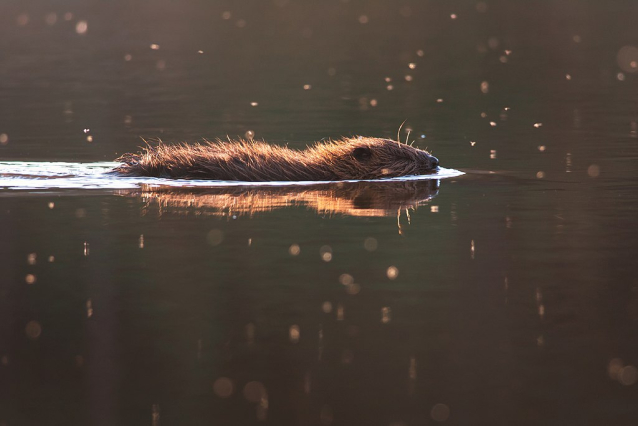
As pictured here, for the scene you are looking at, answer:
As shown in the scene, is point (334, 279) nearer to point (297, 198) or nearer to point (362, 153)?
point (297, 198)

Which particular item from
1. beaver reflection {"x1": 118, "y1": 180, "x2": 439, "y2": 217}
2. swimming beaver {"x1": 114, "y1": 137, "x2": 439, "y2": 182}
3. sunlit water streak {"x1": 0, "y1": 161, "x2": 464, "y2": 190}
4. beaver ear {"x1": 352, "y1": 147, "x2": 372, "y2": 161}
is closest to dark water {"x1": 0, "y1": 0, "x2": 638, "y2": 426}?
beaver reflection {"x1": 118, "y1": 180, "x2": 439, "y2": 217}

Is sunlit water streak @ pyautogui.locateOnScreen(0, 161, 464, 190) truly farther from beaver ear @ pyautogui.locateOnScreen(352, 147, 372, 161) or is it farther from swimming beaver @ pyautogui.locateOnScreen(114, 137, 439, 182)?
beaver ear @ pyautogui.locateOnScreen(352, 147, 372, 161)

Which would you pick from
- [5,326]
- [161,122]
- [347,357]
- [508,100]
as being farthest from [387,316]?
[508,100]

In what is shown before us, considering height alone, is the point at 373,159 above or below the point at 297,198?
above

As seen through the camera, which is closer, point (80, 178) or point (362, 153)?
point (362, 153)

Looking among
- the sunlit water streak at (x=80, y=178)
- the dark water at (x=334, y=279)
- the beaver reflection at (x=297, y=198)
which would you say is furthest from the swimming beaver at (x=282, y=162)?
the dark water at (x=334, y=279)

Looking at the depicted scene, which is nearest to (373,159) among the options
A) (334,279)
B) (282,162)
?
(282,162)

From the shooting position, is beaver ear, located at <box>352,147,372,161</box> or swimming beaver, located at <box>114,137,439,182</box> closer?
swimming beaver, located at <box>114,137,439,182</box>
